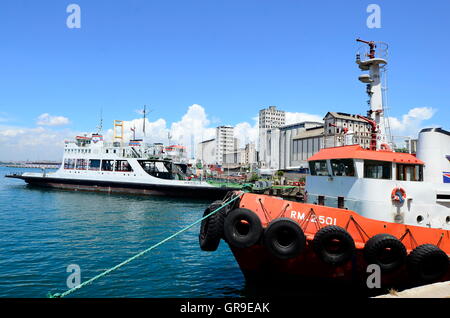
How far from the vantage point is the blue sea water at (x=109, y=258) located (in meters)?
10.0

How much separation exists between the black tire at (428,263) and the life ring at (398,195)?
1532 millimetres

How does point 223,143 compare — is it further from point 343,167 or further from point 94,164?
point 343,167

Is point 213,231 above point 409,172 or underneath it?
underneath

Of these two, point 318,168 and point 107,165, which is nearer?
point 318,168

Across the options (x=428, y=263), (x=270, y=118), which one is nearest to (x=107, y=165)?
(x=428, y=263)

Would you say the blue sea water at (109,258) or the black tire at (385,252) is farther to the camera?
the blue sea water at (109,258)

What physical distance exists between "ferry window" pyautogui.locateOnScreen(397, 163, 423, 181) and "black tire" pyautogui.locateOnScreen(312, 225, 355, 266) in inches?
127

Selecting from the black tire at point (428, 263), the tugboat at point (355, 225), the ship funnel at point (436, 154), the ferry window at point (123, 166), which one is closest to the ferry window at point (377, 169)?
the tugboat at point (355, 225)

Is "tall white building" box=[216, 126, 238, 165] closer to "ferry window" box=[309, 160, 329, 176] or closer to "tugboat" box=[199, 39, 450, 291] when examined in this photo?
"ferry window" box=[309, 160, 329, 176]

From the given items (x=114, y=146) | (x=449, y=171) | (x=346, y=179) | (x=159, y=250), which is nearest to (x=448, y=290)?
(x=346, y=179)

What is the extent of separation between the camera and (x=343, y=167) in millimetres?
10281

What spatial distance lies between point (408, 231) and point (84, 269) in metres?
11.0

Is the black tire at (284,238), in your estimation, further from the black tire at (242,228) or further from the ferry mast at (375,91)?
the ferry mast at (375,91)

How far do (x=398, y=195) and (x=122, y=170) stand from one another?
39886 mm
